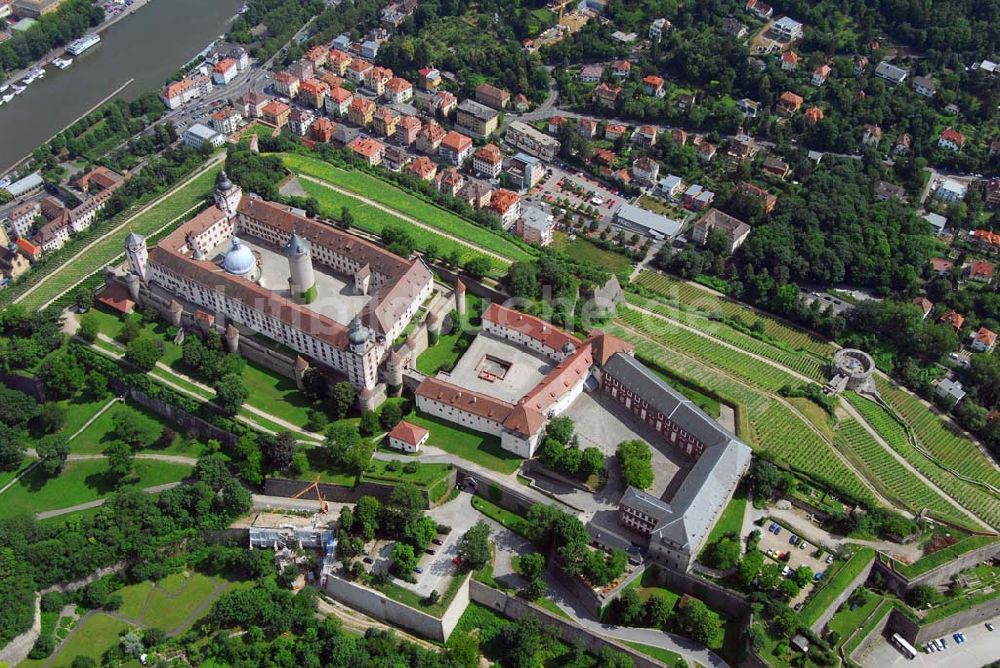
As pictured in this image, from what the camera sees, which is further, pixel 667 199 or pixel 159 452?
pixel 667 199

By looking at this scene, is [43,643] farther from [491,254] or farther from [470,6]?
[470,6]

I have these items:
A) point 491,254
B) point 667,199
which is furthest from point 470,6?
point 491,254

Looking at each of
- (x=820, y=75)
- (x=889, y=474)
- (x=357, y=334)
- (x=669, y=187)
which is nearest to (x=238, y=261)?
(x=357, y=334)

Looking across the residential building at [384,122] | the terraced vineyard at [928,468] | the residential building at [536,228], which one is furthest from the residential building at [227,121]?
the terraced vineyard at [928,468]

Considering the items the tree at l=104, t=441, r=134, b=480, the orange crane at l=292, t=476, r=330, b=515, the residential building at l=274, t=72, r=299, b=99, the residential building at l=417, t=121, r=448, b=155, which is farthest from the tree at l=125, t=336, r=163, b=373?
the residential building at l=274, t=72, r=299, b=99

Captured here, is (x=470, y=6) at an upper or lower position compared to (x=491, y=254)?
upper

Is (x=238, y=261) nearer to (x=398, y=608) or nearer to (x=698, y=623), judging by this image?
(x=398, y=608)
